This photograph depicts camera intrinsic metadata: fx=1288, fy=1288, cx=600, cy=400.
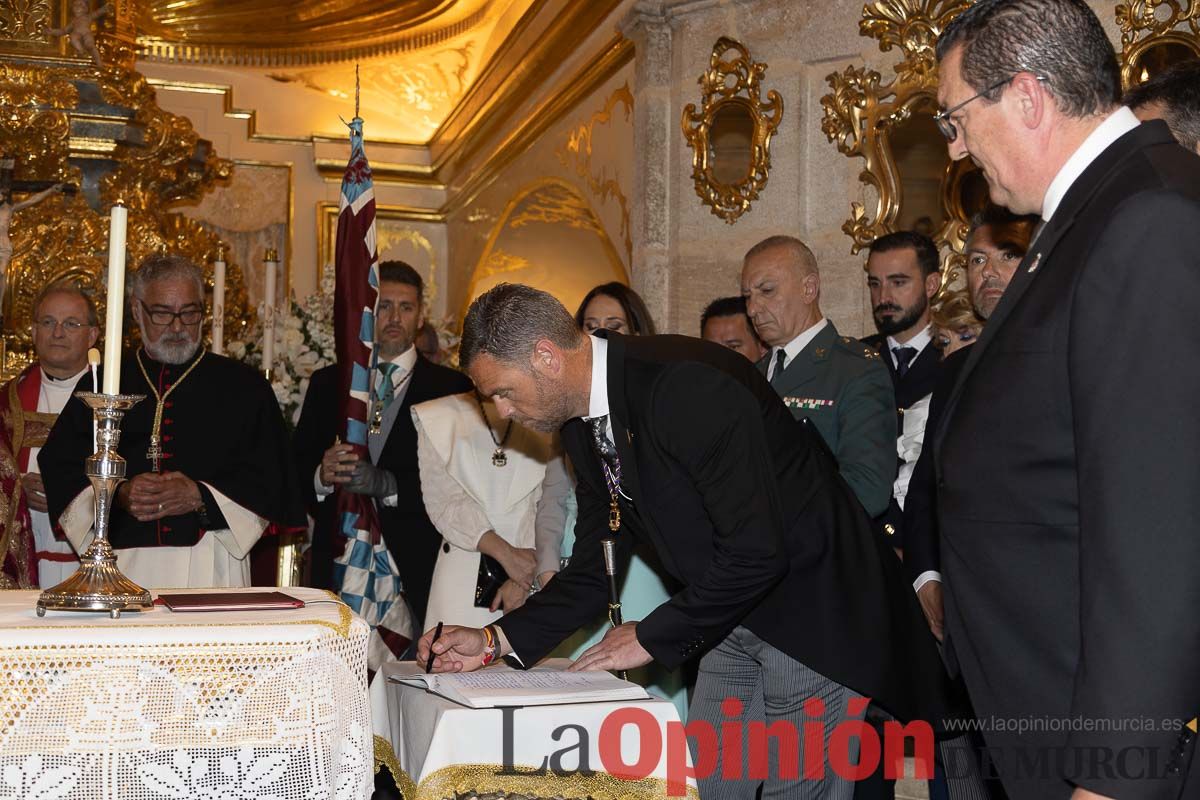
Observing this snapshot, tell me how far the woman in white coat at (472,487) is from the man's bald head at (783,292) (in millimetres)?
815

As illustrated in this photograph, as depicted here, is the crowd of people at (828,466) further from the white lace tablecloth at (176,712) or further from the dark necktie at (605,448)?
the white lace tablecloth at (176,712)

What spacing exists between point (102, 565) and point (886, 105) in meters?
3.88

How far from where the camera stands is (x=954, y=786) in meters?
3.45

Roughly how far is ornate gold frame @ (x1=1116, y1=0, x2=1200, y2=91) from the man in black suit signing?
89.5 inches

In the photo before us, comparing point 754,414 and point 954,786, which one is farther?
point 954,786

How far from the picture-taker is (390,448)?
483 cm

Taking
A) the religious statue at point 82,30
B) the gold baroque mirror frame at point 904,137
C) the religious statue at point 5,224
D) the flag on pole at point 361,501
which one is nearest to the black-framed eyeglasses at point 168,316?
the flag on pole at point 361,501

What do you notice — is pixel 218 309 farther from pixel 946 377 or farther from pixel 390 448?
pixel 946 377

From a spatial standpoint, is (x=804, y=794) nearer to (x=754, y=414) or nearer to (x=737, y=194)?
(x=754, y=414)

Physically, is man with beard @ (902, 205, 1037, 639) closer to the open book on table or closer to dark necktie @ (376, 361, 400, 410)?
the open book on table

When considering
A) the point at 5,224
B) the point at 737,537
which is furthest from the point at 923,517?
the point at 5,224

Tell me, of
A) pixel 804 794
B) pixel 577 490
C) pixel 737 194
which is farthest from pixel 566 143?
pixel 804 794

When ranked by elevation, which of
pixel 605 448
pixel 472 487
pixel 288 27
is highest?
pixel 288 27

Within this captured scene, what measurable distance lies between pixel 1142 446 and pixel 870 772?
76.7 inches
